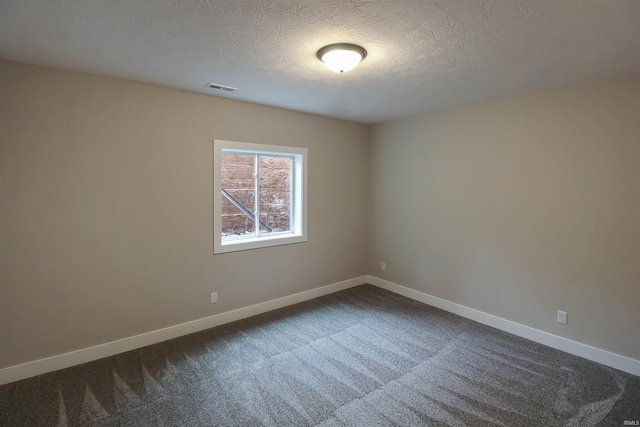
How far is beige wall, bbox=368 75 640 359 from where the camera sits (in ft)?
→ 8.58

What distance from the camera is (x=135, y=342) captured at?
2912 millimetres

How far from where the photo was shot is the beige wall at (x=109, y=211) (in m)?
2.39

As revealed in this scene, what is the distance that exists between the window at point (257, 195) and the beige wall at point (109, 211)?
0.11 meters

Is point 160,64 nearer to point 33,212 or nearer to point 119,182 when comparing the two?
point 119,182

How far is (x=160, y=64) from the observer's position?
7.91 feet

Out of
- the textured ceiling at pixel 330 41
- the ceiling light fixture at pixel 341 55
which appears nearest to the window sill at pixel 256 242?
the textured ceiling at pixel 330 41

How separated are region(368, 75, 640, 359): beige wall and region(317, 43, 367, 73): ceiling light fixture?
205cm

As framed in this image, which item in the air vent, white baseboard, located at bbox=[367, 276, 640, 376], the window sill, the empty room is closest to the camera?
the empty room

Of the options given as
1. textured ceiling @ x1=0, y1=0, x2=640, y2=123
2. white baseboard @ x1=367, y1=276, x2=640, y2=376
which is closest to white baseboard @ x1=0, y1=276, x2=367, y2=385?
white baseboard @ x1=367, y1=276, x2=640, y2=376

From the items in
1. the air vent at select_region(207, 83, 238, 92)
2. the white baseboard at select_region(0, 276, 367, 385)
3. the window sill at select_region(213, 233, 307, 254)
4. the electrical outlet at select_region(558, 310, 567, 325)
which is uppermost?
the air vent at select_region(207, 83, 238, 92)

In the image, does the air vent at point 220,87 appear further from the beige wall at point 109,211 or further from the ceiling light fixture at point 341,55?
the ceiling light fixture at point 341,55

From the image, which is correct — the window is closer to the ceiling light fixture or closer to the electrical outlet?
the ceiling light fixture

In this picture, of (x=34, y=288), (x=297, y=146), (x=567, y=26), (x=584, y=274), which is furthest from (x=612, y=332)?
(x=34, y=288)

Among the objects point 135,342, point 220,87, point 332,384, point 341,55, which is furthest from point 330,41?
point 135,342
